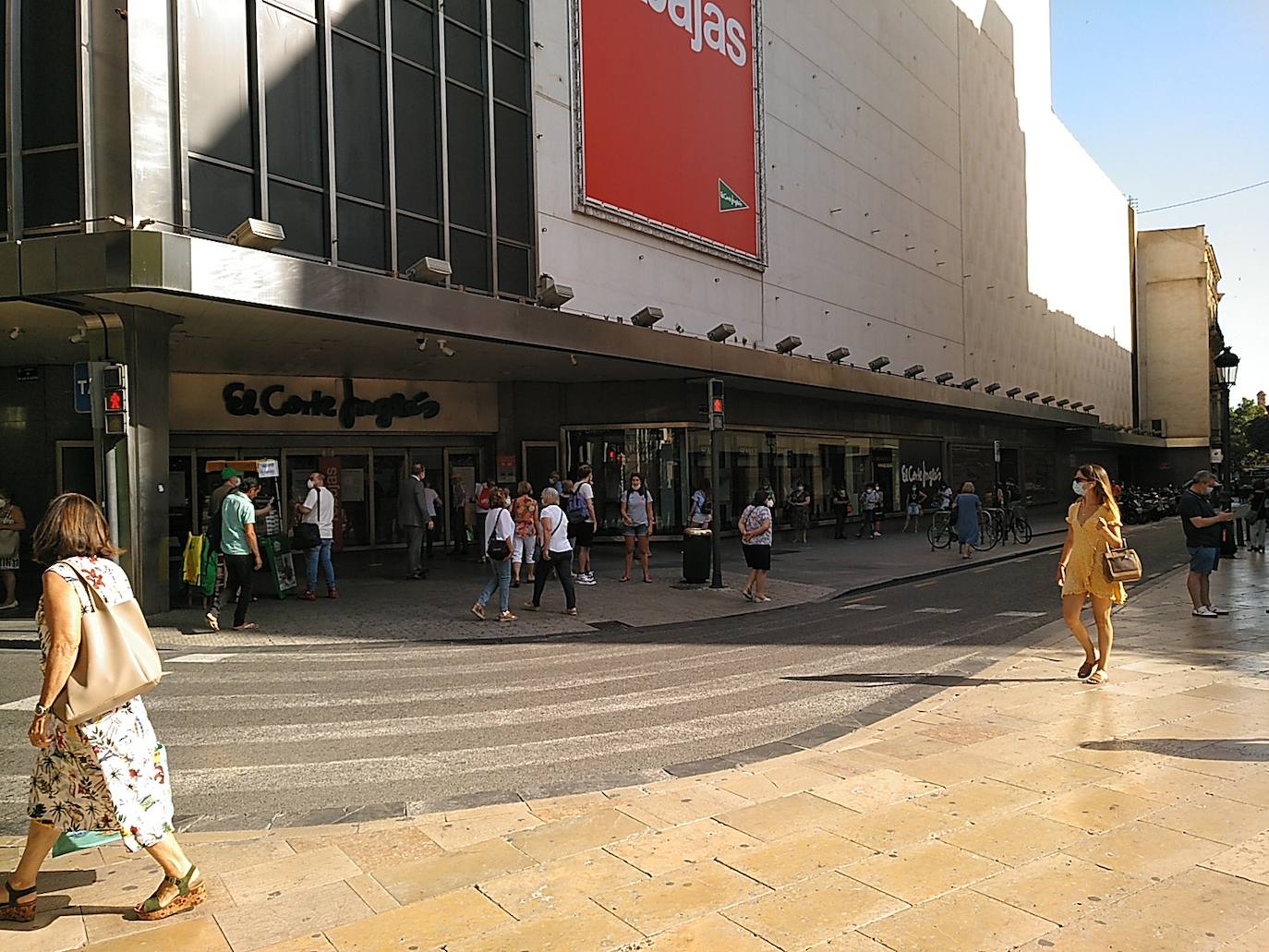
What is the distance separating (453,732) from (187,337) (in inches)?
414

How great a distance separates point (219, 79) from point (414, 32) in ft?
14.6

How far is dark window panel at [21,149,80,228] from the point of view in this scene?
496 inches

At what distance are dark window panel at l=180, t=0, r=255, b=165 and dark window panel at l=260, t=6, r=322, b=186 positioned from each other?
352mm

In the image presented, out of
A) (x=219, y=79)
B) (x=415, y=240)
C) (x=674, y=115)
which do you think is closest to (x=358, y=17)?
(x=219, y=79)

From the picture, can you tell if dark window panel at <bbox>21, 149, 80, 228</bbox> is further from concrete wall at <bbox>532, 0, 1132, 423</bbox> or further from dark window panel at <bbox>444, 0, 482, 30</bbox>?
concrete wall at <bbox>532, 0, 1132, 423</bbox>

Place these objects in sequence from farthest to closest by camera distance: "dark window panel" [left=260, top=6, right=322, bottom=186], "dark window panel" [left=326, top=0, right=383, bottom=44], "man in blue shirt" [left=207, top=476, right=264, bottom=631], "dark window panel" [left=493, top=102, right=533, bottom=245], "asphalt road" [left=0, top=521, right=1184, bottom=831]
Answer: "dark window panel" [left=493, top=102, right=533, bottom=245] → "dark window panel" [left=326, top=0, right=383, bottom=44] → "dark window panel" [left=260, top=6, right=322, bottom=186] → "man in blue shirt" [left=207, top=476, right=264, bottom=631] → "asphalt road" [left=0, top=521, right=1184, bottom=831]

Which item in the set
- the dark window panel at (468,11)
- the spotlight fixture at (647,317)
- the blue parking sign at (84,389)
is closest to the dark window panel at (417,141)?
the dark window panel at (468,11)

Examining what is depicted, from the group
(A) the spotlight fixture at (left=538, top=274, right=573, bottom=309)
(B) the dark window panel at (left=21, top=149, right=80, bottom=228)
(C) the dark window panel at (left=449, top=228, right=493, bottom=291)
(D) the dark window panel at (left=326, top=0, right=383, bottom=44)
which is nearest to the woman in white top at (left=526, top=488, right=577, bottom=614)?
(A) the spotlight fixture at (left=538, top=274, right=573, bottom=309)

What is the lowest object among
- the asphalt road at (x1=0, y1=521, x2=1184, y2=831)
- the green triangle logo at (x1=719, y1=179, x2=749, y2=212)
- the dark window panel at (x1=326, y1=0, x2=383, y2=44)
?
the asphalt road at (x1=0, y1=521, x2=1184, y2=831)

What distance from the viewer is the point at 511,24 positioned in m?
19.2

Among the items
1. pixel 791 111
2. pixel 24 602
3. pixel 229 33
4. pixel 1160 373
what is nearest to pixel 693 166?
pixel 791 111

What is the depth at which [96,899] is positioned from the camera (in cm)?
420

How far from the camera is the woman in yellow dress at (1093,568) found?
8.24 m

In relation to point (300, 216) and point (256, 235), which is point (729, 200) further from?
point (256, 235)
